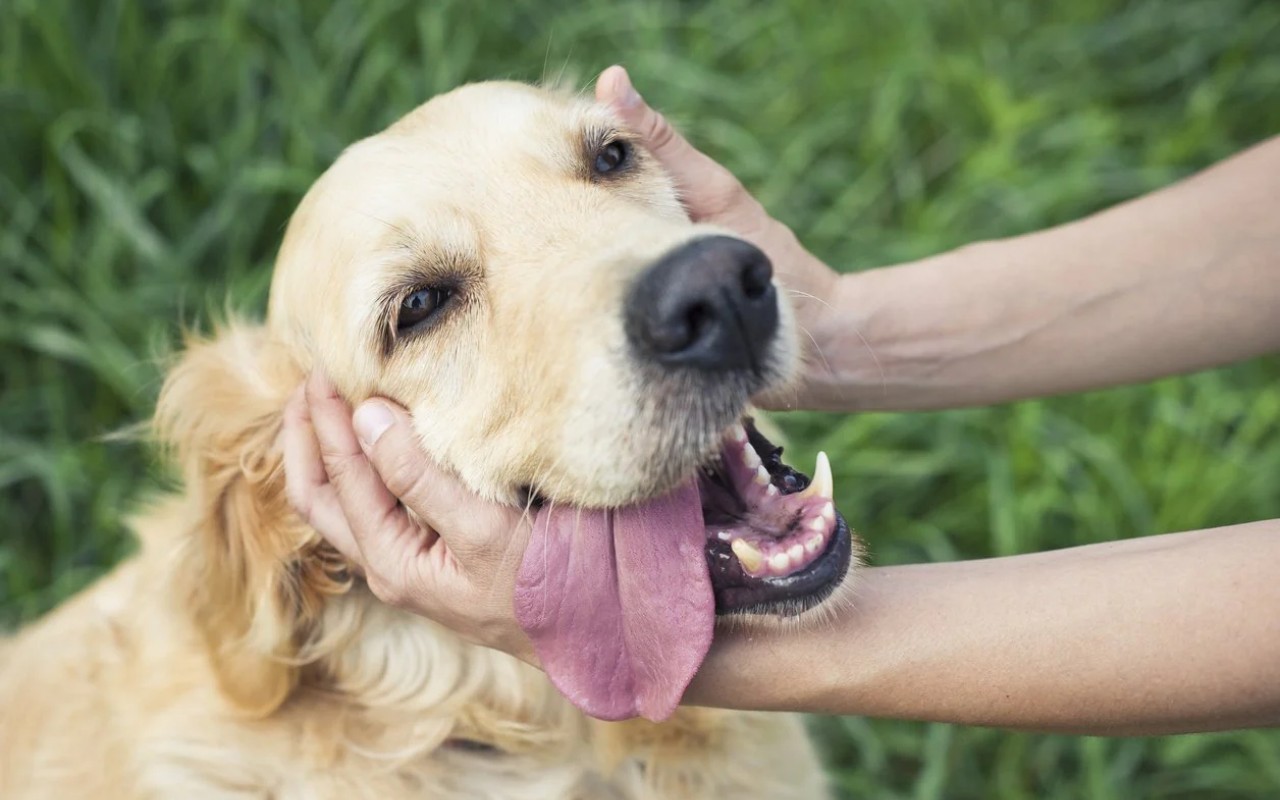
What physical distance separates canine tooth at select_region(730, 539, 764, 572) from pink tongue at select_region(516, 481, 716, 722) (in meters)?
0.07

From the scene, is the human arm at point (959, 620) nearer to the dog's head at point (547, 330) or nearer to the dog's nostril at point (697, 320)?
the dog's head at point (547, 330)

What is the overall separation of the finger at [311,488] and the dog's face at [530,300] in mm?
131

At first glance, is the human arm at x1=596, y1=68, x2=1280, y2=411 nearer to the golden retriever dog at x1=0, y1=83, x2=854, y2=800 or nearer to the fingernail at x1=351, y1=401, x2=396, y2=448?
the golden retriever dog at x1=0, y1=83, x2=854, y2=800

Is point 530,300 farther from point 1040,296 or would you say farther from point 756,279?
point 1040,296

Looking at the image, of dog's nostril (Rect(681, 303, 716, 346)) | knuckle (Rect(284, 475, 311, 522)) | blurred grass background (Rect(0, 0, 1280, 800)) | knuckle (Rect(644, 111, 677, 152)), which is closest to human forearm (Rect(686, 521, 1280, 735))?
dog's nostril (Rect(681, 303, 716, 346))

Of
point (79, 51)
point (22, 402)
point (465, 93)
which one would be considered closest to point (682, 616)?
point (465, 93)

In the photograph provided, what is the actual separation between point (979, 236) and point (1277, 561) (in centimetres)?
277

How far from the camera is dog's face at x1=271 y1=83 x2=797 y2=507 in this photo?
191 cm

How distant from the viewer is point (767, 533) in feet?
6.79

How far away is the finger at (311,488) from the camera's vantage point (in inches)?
87.7

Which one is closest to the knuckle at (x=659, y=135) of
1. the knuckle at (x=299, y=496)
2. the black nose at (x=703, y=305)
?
the black nose at (x=703, y=305)

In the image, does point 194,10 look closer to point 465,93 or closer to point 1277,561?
point 465,93

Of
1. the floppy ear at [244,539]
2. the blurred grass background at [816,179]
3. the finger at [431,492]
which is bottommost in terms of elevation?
the blurred grass background at [816,179]

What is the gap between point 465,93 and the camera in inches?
96.1
